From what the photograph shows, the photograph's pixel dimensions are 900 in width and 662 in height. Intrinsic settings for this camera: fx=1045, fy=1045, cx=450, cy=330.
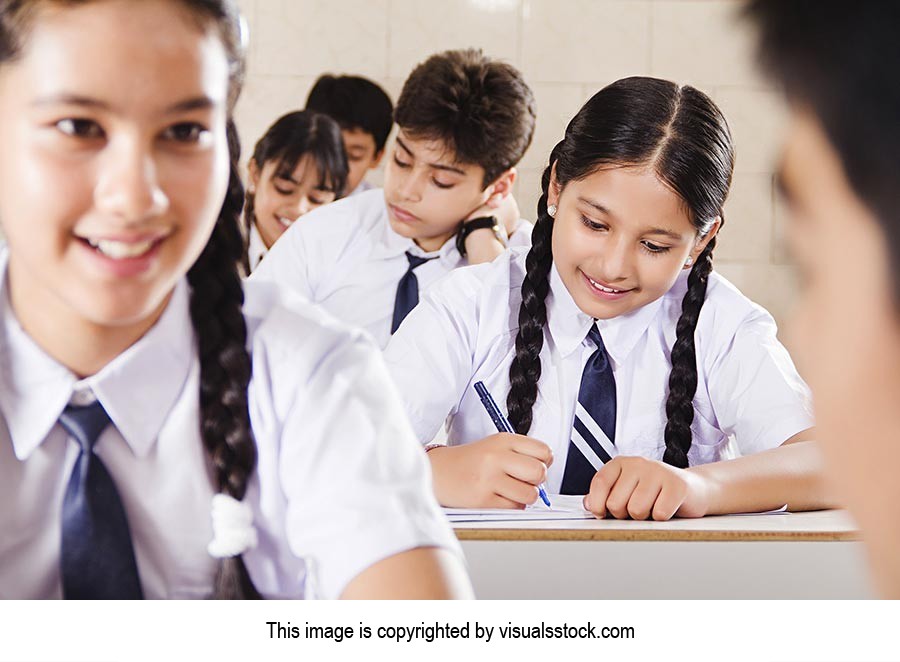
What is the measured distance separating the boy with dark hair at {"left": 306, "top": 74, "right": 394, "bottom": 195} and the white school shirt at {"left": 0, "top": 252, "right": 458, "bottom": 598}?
2.08 metres

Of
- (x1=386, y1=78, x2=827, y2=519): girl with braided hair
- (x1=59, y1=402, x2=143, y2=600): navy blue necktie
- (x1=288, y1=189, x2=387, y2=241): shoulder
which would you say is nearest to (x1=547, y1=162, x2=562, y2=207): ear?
(x1=386, y1=78, x2=827, y2=519): girl with braided hair

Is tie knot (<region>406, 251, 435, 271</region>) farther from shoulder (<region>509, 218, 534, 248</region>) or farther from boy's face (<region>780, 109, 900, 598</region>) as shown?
boy's face (<region>780, 109, 900, 598</region>)

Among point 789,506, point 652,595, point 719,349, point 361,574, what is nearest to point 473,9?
point 719,349

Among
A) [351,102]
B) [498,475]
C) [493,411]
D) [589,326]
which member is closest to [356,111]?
[351,102]

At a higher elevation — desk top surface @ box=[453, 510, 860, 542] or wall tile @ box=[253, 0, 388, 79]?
wall tile @ box=[253, 0, 388, 79]

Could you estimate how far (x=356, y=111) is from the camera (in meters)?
2.69

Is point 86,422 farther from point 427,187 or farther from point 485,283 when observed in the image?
point 427,187

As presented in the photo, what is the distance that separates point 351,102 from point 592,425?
1693 millimetres

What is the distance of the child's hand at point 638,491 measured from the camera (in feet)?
2.94

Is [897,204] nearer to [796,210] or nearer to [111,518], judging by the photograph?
[796,210]

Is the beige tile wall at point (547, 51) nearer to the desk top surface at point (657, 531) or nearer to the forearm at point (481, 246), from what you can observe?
the forearm at point (481, 246)

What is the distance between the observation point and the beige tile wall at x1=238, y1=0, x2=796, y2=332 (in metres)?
2.81

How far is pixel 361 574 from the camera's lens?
56 centimetres

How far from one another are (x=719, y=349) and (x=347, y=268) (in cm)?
86
